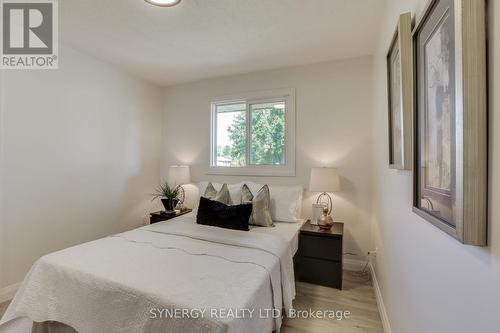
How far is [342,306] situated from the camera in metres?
2.12

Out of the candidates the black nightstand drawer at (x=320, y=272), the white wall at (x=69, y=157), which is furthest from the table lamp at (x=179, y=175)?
the black nightstand drawer at (x=320, y=272)

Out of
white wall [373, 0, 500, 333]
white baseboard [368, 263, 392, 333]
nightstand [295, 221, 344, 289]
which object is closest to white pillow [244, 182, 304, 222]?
nightstand [295, 221, 344, 289]

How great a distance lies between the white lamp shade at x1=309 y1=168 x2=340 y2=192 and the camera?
2.59 metres

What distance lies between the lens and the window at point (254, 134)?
3.15m

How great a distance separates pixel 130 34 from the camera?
7.84 feet

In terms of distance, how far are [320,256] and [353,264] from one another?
673mm

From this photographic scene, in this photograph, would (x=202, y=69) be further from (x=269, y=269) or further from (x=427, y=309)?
(x=427, y=309)

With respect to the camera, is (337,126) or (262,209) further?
(337,126)

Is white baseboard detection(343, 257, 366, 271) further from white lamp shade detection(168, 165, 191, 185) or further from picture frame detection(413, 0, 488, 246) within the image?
white lamp shade detection(168, 165, 191, 185)

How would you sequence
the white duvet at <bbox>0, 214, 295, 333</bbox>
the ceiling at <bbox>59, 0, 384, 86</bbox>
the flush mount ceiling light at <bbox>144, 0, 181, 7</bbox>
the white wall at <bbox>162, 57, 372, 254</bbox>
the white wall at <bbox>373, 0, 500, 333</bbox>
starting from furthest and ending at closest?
the white wall at <bbox>162, 57, 372, 254</bbox> < the ceiling at <bbox>59, 0, 384, 86</bbox> < the flush mount ceiling light at <bbox>144, 0, 181, 7</bbox> < the white duvet at <bbox>0, 214, 295, 333</bbox> < the white wall at <bbox>373, 0, 500, 333</bbox>

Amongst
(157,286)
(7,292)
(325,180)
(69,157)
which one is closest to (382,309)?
(325,180)

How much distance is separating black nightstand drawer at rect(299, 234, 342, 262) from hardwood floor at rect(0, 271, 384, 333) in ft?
1.07

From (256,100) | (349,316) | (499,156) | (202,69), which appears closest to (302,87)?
(256,100)

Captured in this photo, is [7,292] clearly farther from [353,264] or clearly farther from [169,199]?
[353,264]
